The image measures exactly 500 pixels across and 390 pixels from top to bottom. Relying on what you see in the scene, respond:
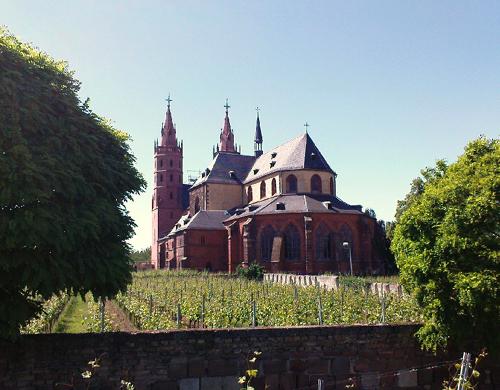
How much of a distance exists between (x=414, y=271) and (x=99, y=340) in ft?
25.5

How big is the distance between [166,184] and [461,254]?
199 feet

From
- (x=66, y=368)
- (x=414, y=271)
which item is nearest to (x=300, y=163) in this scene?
(x=414, y=271)

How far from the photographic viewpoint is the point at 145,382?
10977 millimetres

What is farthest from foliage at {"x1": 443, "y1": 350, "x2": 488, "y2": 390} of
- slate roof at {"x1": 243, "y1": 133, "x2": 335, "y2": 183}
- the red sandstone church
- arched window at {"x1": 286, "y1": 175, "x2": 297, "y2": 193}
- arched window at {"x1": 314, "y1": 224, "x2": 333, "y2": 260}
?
slate roof at {"x1": 243, "y1": 133, "x2": 335, "y2": 183}

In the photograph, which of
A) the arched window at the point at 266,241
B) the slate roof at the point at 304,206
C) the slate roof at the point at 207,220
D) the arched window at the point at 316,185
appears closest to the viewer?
the slate roof at the point at 304,206

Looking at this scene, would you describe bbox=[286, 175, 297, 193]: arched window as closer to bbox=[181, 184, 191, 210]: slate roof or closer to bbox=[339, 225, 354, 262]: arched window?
bbox=[339, 225, 354, 262]: arched window

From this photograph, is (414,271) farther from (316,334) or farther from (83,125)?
(83,125)

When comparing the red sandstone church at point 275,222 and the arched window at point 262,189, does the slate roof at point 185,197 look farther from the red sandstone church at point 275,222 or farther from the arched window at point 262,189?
the arched window at point 262,189

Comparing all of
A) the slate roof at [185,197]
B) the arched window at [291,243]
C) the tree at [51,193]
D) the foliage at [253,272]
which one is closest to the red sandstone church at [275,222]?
the arched window at [291,243]

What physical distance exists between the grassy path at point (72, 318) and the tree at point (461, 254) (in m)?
11.4

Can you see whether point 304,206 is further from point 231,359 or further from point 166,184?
point 231,359

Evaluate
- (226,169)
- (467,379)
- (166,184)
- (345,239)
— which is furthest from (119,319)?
(166,184)

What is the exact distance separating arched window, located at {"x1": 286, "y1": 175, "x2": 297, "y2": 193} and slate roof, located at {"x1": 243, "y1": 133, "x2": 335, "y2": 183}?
93 cm

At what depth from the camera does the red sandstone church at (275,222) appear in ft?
151
